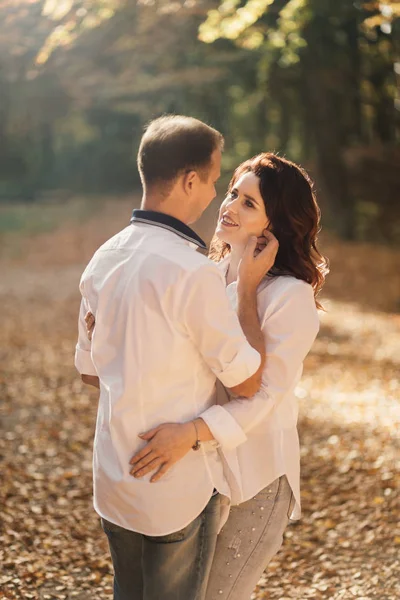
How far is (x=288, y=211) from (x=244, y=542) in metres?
0.90

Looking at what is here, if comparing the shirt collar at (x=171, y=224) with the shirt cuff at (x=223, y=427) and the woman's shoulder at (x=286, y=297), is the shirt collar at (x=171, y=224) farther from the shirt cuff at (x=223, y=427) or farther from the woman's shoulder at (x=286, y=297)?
the shirt cuff at (x=223, y=427)

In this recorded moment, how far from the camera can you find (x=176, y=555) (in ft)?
6.40

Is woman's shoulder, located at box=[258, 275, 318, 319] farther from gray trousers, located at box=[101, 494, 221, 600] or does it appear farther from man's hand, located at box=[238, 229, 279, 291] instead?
gray trousers, located at box=[101, 494, 221, 600]

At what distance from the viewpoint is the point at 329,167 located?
1734cm

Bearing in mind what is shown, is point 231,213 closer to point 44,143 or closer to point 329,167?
point 329,167

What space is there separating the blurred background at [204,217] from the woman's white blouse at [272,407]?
1.59 metres

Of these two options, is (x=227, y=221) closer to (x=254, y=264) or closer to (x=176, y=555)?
(x=254, y=264)

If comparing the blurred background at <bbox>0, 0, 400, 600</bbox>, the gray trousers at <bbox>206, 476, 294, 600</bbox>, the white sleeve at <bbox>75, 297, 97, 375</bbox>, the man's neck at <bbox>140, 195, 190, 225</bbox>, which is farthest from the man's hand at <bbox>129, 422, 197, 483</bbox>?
the blurred background at <bbox>0, 0, 400, 600</bbox>

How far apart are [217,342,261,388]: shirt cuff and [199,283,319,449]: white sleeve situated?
0.34ft

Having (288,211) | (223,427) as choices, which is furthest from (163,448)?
(288,211)

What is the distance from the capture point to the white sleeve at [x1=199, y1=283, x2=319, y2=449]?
6.50 ft

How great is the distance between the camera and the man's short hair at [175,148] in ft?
6.25

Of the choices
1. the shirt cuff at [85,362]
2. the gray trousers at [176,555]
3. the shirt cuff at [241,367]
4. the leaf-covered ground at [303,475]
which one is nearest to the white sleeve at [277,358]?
the shirt cuff at [241,367]

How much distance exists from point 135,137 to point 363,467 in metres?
21.7
